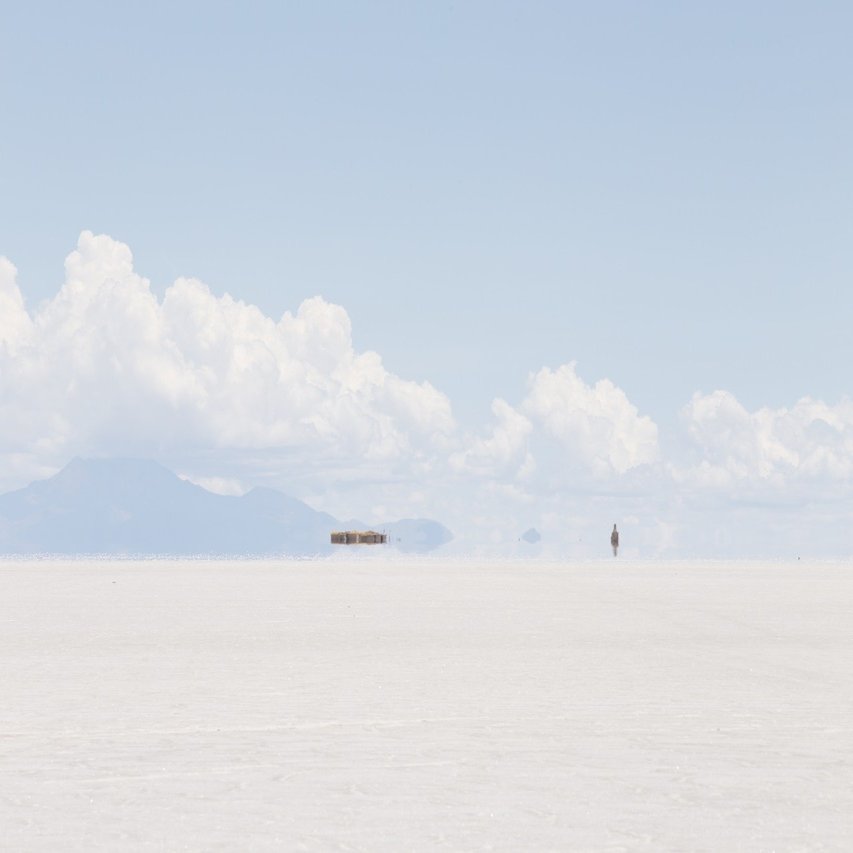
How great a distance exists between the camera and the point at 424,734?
15984 mm

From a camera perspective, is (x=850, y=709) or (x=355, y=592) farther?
(x=355, y=592)

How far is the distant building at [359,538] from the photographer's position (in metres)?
186

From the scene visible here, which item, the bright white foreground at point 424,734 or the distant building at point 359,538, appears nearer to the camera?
the bright white foreground at point 424,734

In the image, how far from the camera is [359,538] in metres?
191

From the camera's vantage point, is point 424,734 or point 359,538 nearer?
point 424,734

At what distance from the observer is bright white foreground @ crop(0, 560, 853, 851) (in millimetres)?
11148

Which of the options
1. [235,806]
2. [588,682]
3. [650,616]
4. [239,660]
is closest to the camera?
[235,806]

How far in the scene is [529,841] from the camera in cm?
1063

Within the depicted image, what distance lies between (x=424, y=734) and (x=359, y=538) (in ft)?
576

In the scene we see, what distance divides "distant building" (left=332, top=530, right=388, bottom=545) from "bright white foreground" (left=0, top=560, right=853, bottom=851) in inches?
5928

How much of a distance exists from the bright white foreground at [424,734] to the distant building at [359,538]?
150583mm

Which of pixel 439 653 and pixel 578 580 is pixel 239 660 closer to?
pixel 439 653

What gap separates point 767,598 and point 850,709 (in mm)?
30763

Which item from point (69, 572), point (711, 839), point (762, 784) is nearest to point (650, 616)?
point (762, 784)
